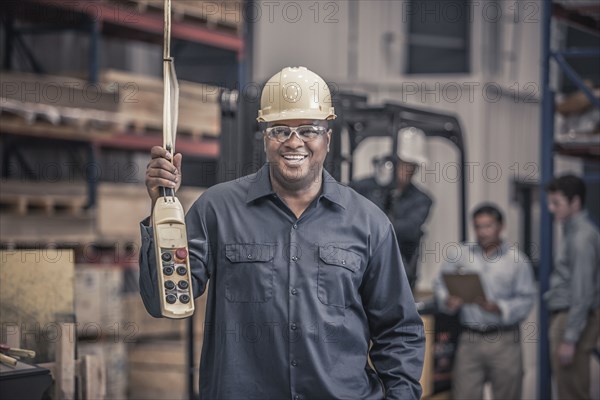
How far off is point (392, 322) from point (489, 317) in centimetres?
426

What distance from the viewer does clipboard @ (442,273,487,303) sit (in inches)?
303

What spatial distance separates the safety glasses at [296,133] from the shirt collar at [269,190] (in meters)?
0.17

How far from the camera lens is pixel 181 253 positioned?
11.2ft

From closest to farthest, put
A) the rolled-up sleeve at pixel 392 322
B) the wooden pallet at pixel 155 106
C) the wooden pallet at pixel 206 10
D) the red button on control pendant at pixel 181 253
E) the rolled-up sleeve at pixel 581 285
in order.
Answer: the red button on control pendant at pixel 181 253, the rolled-up sleeve at pixel 392 322, the rolled-up sleeve at pixel 581 285, the wooden pallet at pixel 155 106, the wooden pallet at pixel 206 10

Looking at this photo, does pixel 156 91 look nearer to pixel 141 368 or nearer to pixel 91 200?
pixel 91 200

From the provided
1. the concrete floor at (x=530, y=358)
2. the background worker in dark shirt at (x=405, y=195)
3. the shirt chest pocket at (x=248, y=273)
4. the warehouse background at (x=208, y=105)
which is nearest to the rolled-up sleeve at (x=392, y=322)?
the shirt chest pocket at (x=248, y=273)

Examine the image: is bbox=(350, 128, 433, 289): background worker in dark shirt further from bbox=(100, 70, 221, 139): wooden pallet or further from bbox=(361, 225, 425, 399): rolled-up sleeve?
bbox=(361, 225, 425, 399): rolled-up sleeve

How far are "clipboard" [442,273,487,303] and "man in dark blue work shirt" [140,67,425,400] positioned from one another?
12.9 feet

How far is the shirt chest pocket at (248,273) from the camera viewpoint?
3668 millimetres

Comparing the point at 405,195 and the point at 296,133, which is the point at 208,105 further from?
the point at 296,133

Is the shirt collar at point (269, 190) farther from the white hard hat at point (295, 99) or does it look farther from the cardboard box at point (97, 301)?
the cardboard box at point (97, 301)

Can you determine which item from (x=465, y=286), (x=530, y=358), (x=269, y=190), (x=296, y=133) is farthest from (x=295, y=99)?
(x=530, y=358)

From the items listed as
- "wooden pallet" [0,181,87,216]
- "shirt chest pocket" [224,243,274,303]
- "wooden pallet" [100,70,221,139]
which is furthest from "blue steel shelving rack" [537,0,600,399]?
"shirt chest pocket" [224,243,274,303]

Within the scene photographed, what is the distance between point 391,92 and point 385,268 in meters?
9.16
